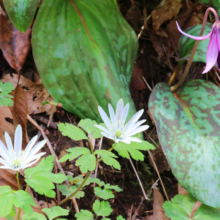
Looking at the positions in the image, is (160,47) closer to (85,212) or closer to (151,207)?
(151,207)

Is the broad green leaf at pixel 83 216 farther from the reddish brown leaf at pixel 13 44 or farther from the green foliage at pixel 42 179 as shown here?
the reddish brown leaf at pixel 13 44

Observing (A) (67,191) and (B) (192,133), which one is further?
(B) (192,133)

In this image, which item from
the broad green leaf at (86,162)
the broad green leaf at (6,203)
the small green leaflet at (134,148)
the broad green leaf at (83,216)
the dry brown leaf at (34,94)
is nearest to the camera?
the broad green leaf at (6,203)

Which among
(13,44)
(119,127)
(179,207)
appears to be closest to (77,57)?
(13,44)

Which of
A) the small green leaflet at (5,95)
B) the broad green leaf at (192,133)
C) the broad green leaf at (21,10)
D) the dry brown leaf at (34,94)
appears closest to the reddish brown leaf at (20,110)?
the small green leaflet at (5,95)

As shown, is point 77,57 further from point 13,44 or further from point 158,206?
point 158,206

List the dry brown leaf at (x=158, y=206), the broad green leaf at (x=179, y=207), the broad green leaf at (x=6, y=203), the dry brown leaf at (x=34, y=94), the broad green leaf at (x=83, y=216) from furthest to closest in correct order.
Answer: the dry brown leaf at (x=34, y=94) < the dry brown leaf at (x=158, y=206) < the broad green leaf at (x=179, y=207) < the broad green leaf at (x=83, y=216) < the broad green leaf at (x=6, y=203)
